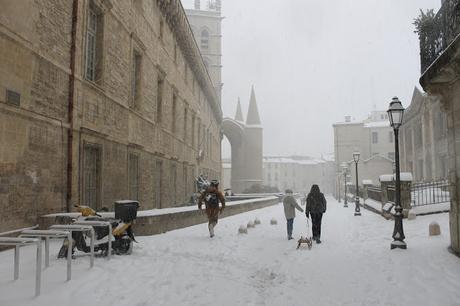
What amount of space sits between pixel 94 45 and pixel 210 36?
57675 millimetres

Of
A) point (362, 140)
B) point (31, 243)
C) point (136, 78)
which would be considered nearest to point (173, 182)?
point (136, 78)

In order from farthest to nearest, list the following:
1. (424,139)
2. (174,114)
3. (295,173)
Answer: (295,173) → (424,139) → (174,114)

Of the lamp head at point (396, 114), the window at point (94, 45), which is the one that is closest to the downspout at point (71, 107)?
the window at point (94, 45)

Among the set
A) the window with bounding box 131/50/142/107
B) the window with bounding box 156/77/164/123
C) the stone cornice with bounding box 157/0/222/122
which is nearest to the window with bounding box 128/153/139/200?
the window with bounding box 131/50/142/107

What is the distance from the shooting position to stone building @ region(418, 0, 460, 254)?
732 cm

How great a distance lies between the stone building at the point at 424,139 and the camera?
1452 inches

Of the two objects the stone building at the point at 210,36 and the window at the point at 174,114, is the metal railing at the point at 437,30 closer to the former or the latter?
the window at the point at 174,114

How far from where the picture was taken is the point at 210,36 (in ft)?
223

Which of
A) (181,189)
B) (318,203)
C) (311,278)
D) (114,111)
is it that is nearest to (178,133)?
(181,189)

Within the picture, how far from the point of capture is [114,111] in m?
13.5

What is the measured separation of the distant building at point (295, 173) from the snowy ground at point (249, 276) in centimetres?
11089

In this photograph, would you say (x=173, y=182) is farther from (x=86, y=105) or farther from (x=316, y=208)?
(x=316, y=208)

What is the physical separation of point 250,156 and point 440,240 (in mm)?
56179

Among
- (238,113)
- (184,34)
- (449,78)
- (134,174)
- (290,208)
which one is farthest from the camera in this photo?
(238,113)
